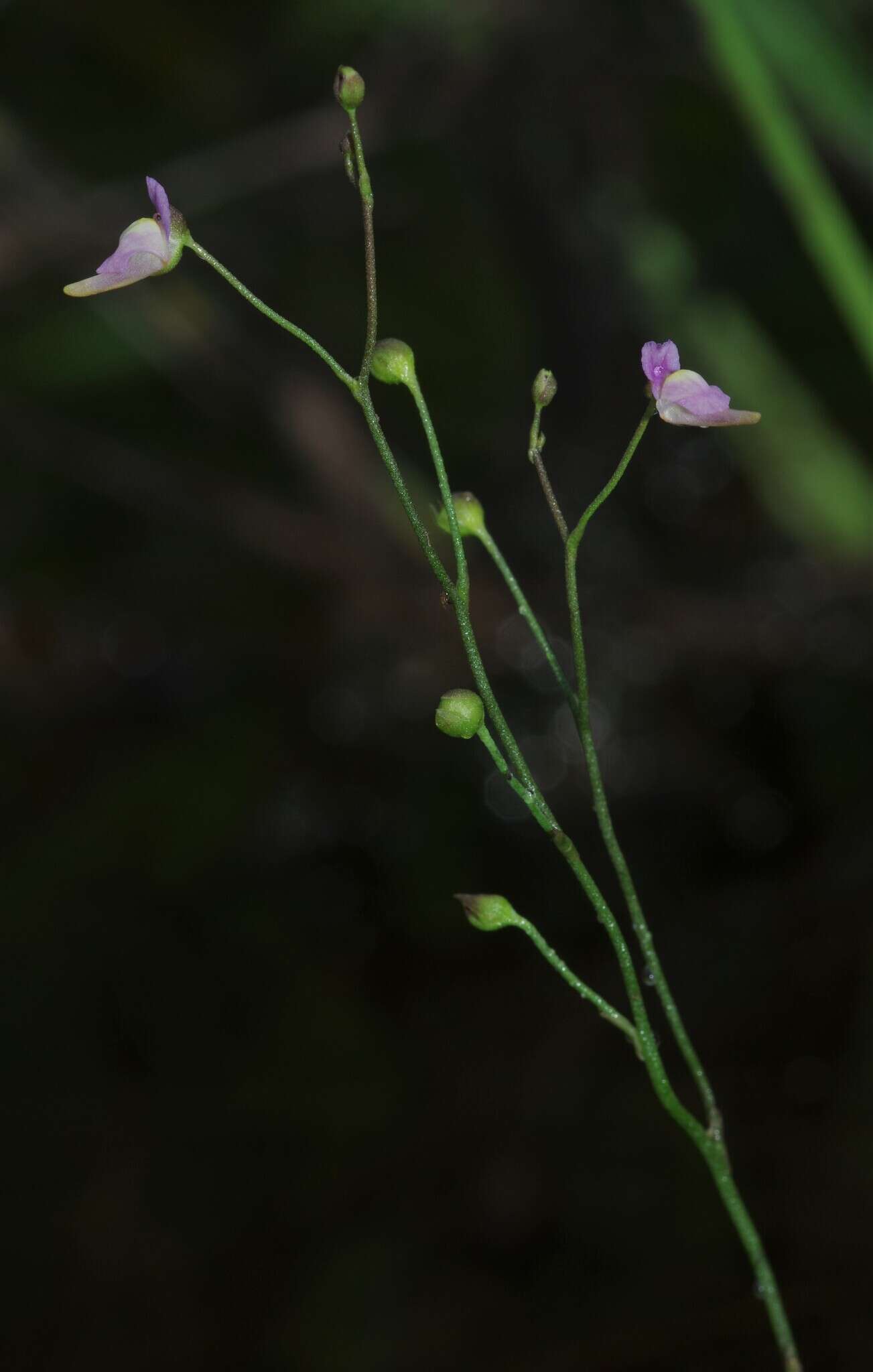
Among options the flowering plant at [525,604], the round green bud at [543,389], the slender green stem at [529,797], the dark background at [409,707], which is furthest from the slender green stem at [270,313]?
the dark background at [409,707]

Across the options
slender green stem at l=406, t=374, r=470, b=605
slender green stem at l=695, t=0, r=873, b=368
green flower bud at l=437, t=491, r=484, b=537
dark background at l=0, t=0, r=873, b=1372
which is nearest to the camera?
slender green stem at l=406, t=374, r=470, b=605

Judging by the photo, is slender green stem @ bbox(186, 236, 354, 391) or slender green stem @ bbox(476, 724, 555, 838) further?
slender green stem @ bbox(476, 724, 555, 838)

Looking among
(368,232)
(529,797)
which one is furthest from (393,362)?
(529,797)

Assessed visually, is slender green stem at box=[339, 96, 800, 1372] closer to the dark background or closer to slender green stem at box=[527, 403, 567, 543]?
slender green stem at box=[527, 403, 567, 543]

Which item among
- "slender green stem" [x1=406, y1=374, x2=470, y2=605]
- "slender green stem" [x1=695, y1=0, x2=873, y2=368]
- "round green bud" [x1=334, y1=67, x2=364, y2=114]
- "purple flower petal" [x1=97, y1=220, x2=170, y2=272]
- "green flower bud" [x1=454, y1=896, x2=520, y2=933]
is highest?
"slender green stem" [x1=695, y1=0, x2=873, y2=368]

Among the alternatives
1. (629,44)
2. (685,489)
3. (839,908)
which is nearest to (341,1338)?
(839,908)

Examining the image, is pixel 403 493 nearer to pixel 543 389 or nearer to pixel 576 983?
pixel 543 389

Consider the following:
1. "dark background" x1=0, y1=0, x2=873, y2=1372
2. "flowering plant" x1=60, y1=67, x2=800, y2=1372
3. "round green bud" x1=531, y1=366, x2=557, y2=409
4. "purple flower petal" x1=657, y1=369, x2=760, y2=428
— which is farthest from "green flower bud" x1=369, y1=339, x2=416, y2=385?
"dark background" x1=0, y1=0, x2=873, y2=1372
